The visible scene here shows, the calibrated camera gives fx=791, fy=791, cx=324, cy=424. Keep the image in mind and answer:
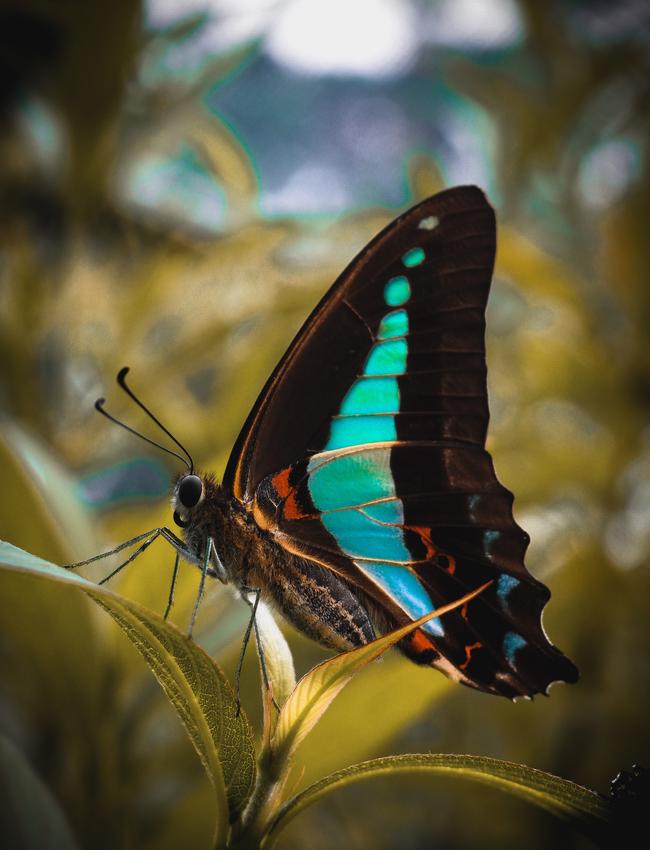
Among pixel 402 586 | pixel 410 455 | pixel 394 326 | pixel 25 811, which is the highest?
pixel 394 326

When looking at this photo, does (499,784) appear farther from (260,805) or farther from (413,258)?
(413,258)

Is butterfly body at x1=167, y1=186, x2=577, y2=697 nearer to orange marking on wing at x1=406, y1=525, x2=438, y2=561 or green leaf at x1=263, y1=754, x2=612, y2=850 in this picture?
orange marking on wing at x1=406, y1=525, x2=438, y2=561

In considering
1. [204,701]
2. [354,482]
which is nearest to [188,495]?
[354,482]

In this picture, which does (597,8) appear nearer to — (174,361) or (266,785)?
(174,361)

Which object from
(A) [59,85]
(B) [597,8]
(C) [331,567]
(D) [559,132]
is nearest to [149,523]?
(C) [331,567]

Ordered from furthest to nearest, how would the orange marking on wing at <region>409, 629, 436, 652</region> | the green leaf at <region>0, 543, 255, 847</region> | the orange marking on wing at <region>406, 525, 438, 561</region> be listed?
the orange marking on wing at <region>406, 525, 438, 561</region>
the orange marking on wing at <region>409, 629, 436, 652</region>
the green leaf at <region>0, 543, 255, 847</region>

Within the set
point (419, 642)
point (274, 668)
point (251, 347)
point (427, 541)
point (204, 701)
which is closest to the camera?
point (204, 701)

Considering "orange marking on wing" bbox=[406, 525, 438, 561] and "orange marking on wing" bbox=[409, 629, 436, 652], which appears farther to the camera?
"orange marking on wing" bbox=[406, 525, 438, 561]

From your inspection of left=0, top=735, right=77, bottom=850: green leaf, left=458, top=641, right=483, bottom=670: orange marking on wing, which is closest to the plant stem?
left=0, top=735, right=77, bottom=850: green leaf
